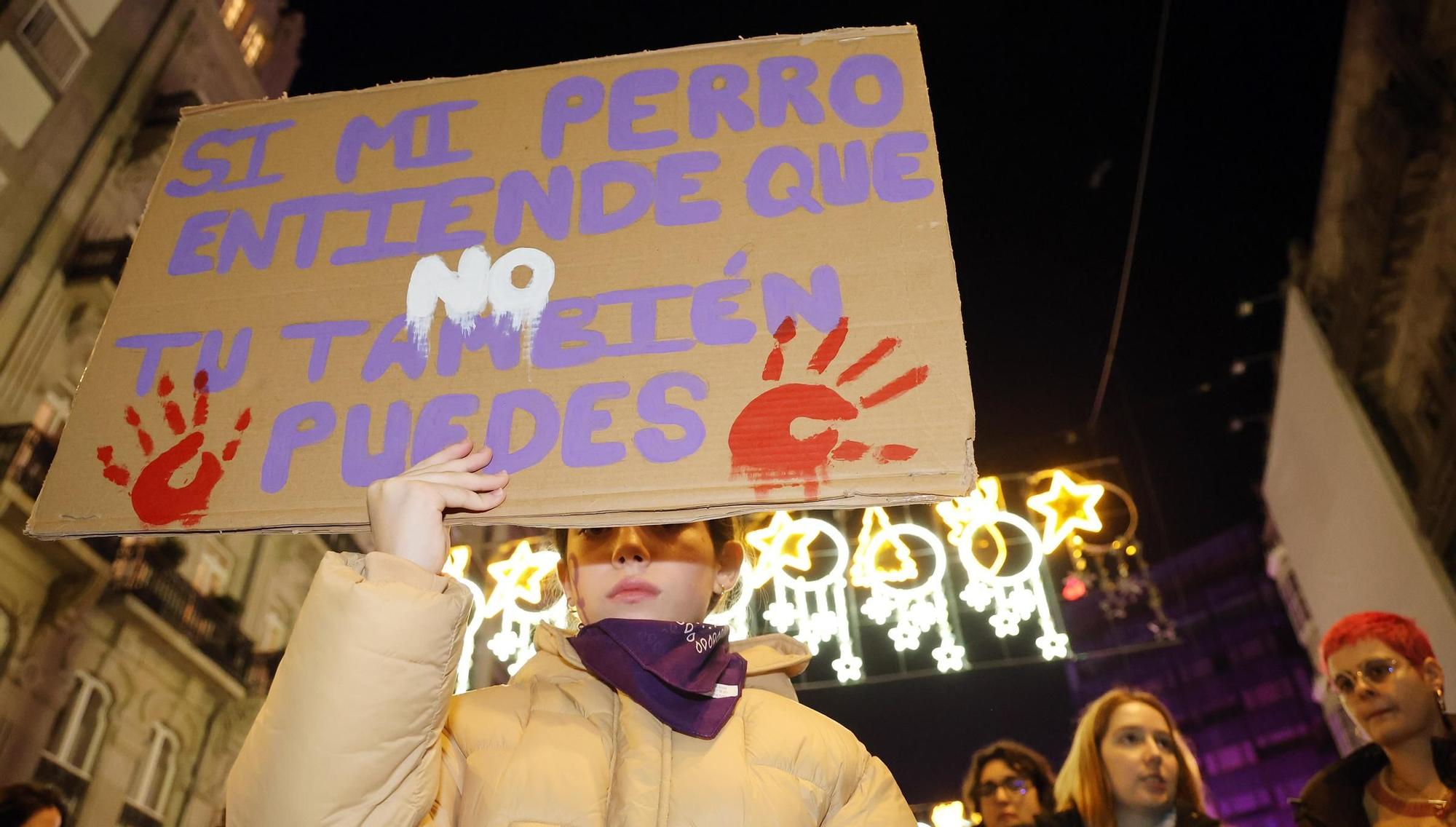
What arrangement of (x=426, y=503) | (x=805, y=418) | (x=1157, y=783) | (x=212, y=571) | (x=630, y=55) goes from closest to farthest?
(x=426, y=503)
(x=805, y=418)
(x=630, y=55)
(x=1157, y=783)
(x=212, y=571)

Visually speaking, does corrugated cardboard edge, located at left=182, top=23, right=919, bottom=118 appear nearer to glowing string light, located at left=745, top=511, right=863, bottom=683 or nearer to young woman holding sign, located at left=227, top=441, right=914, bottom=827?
young woman holding sign, located at left=227, top=441, right=914, bottom=827

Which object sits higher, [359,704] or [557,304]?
[557,304]

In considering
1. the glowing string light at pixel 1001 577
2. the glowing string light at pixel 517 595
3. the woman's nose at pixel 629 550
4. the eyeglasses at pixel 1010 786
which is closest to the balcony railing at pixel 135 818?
the glowing string light at pixel 517 595

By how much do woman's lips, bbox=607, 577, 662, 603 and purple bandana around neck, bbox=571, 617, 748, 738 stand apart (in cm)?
9

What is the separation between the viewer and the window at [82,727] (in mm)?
10531

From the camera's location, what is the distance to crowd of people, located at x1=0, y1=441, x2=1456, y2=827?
1.45 metres

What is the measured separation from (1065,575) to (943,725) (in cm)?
305

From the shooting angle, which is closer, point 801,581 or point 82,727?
point 801,581

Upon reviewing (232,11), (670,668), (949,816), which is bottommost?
(670,668)

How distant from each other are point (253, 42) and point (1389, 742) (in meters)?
20.3

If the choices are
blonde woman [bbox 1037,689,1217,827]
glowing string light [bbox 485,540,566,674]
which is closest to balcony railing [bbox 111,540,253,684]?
glowing string light [bbox 485,540,566,674]

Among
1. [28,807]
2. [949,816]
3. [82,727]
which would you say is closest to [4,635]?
[82,727]

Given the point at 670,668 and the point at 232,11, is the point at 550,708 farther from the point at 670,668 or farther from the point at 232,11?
the point at 232,11

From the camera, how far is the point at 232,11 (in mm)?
17109
